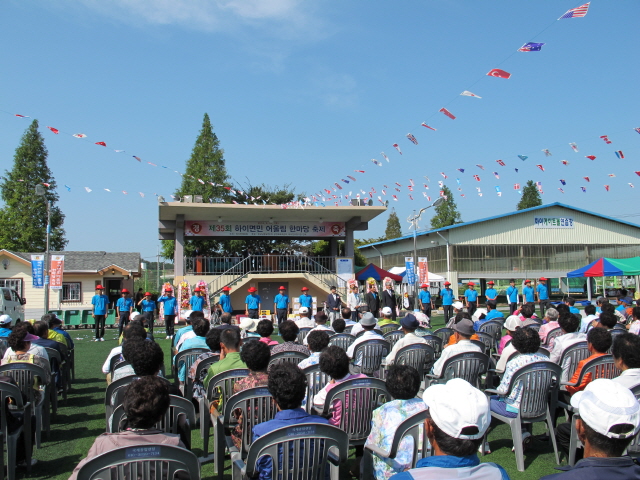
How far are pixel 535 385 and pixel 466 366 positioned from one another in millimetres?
963

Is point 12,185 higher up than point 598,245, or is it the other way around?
point 12,185

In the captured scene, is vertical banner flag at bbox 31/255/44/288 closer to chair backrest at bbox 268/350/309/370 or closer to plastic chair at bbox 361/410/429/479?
chair backrest at bbox 268/350/309/370

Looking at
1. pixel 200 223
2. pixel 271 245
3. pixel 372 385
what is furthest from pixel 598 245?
pixel 372 385

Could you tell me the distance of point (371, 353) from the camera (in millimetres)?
6785

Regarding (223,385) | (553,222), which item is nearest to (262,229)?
(223,385)

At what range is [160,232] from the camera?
26.1m

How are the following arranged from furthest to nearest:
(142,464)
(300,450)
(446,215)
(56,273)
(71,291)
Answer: (446,215) < (71,291) < (56,273) < (300,450) < (142,464)

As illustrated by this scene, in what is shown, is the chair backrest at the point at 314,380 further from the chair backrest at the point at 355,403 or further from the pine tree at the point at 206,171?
the pine tree at the point at 206,171

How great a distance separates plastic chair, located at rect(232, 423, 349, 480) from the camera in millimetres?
2764

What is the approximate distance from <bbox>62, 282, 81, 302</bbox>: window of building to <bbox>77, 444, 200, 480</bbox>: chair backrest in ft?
96.2

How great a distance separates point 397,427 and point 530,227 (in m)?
32.9

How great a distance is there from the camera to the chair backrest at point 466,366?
17.4 ft

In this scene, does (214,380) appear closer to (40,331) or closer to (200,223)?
(40,331)

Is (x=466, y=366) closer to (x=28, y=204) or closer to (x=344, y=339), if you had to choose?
(x=344, y=339)
